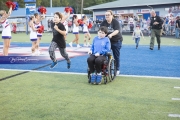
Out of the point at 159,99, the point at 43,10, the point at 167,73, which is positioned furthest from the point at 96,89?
the point at 43,10

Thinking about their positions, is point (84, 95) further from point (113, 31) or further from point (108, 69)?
point (113, 31)

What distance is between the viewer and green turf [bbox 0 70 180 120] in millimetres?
4988

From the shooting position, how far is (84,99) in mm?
5984

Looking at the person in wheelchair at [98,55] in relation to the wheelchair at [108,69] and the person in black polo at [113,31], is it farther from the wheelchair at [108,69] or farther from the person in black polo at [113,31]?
the person in black polo at [113,31]

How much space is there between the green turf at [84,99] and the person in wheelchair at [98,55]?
30 centimetres

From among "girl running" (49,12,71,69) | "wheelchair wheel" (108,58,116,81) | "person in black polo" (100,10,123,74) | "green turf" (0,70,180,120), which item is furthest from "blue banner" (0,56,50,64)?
"wheelchair wheel" (108,58,116,81)

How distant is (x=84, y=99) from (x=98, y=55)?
1.87 metres

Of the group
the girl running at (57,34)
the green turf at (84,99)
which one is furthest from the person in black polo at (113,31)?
the girl running at (57,34)

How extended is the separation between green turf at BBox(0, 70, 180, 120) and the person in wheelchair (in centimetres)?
30

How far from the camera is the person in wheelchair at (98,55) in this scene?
24.3ft

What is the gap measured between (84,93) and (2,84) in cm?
212

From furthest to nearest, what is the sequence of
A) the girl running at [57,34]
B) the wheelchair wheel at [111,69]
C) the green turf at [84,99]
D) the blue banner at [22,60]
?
the blue banner at [22,60] → the girl running at [57,34] → the wheelchair wheel at [111,69] → the green turf at [84,99]

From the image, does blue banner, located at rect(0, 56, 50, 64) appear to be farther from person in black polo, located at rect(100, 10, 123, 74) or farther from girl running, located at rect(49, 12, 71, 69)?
person in black polo, located at rect(100, 10, 123, 74)

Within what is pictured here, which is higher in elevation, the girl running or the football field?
the girl running
